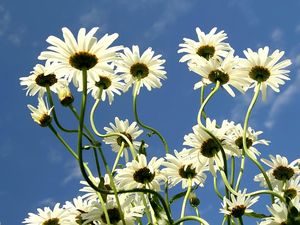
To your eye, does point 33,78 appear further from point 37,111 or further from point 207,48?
point 207,48

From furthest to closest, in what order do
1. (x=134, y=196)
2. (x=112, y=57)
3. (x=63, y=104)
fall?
(x=63, y=104) → (x=134, y=196) → (x=112, y=57)

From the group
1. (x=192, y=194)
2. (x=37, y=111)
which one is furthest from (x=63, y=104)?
(x=192, y=194)

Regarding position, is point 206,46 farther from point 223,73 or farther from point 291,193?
point 291,193

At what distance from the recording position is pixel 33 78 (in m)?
2.43

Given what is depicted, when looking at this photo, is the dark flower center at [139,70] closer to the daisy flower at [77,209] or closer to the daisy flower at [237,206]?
the daisy flower at [77,209]

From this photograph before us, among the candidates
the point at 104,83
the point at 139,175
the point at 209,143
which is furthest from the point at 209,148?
the point at 104,83

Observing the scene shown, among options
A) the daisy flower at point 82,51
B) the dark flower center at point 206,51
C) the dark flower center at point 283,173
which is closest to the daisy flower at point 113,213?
the daisy flower at point 82,51

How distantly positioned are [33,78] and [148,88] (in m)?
0.48

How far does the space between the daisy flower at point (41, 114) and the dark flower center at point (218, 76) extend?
23.7 inches

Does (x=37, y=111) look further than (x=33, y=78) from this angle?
No

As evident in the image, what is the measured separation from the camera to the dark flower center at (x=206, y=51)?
2.43 m

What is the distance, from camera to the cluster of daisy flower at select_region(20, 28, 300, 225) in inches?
68.4

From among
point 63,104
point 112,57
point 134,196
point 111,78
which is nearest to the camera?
point 112,57

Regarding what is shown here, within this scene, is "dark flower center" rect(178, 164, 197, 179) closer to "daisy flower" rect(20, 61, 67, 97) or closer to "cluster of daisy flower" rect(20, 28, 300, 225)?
"cluster of daisy flower" rect(20, 28, 300, 225)
